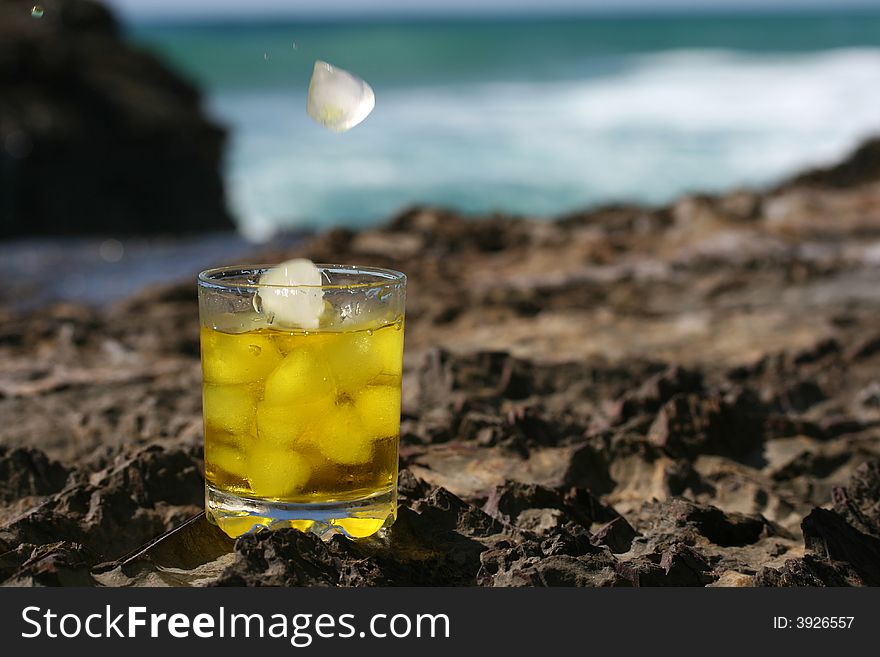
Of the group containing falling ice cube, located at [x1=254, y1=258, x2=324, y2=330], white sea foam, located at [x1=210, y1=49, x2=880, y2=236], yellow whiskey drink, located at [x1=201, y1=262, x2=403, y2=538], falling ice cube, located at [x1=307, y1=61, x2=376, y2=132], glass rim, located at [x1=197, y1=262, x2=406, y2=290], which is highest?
white sea foam, located at [x1=210, y1=49, x2=880, y2=236]

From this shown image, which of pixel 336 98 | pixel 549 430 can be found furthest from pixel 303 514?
pixel 549 430

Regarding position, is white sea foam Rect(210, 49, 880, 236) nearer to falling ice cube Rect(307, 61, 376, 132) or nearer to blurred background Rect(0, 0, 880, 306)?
blurred background Rect(0, 0, 880, 306)

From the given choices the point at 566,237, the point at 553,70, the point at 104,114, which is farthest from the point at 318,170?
the point at 566,237

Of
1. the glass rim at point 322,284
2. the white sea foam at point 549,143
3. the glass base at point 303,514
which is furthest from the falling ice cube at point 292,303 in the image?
the white sea foam at point 549,143

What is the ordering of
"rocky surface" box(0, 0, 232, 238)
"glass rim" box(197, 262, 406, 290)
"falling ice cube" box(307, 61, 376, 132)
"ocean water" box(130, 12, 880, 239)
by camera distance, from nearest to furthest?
"glass rim" box(197, 262, 406, 290)
"falling ice cube" box(307, 61, 376, 132)
"rocky surface" box(0, 0, 232, 238)
"ocean water" box(130, 12, 880, 239)

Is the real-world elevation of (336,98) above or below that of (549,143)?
below

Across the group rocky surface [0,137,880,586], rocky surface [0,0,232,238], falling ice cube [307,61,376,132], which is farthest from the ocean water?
falling ice cube [307,61,376,132]

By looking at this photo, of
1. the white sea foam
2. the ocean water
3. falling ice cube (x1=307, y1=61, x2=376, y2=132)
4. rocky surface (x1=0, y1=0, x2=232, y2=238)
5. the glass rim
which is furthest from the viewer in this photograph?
the ocean water

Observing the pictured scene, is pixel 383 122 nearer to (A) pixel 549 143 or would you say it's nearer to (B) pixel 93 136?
(A) pixel 549 143
